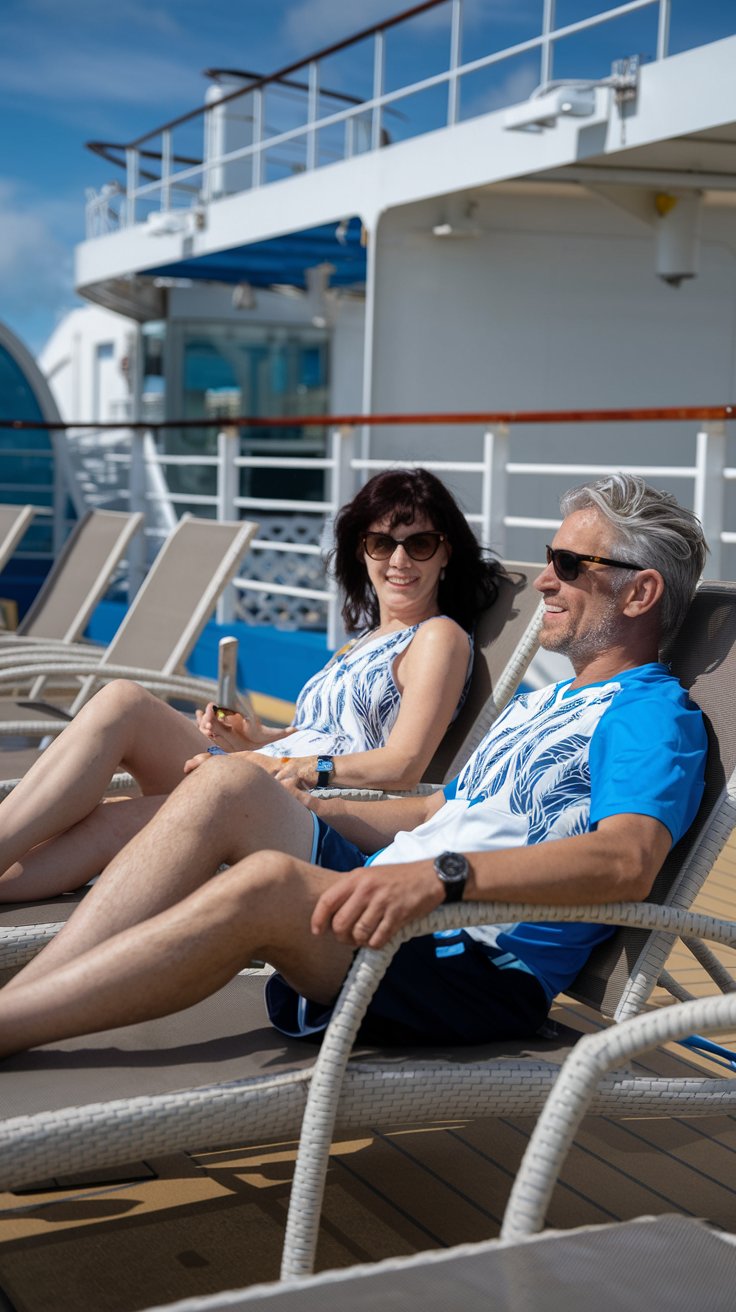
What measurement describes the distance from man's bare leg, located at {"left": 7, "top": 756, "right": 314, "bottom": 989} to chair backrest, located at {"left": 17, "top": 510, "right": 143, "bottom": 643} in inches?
128

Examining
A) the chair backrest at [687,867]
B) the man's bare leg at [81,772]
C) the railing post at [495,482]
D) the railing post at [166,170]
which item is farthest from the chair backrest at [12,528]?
the railing post at [166,170]

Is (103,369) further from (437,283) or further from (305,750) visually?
(305,750)

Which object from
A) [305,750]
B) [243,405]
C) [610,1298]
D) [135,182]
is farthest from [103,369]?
[610,1298]

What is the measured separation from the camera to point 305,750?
2775 millimetres

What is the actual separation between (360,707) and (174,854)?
3.43ft

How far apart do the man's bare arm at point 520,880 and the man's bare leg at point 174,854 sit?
0.80 ft

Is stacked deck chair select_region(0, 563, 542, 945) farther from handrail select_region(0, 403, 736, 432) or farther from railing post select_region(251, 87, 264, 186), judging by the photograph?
railing post select_region(251, 87, 264, 186)

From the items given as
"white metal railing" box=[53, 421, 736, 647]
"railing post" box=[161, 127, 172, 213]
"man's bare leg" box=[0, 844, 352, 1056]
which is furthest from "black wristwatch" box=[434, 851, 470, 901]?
"railing post" box=[161, 127, 172, 213]

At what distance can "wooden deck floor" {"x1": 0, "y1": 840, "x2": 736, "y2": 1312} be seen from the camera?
1.77m

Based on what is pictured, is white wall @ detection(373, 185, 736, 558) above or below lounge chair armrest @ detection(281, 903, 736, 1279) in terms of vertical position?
above

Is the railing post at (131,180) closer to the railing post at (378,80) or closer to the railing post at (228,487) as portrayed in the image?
the railing post at (378,80)

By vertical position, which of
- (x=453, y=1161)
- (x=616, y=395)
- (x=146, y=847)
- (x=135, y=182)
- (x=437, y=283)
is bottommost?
(x=453, y=1161)

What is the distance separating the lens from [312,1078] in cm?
155

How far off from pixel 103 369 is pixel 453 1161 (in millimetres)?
20879
